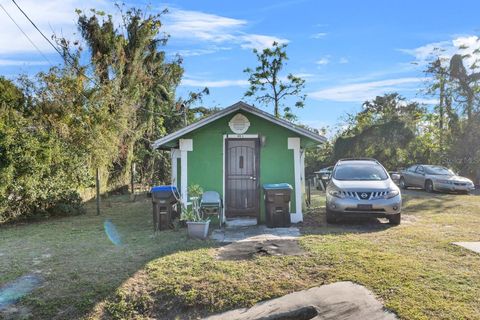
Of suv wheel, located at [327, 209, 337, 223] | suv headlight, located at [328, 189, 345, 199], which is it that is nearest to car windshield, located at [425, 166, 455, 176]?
suv wheel, located at [327, 209, 337, 223]

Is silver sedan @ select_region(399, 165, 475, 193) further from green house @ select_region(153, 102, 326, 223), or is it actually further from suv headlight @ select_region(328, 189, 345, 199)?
suv headlight @ select_region(328, 189, 345, 199)

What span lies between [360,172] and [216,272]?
6.06 metres

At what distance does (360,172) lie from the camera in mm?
10703

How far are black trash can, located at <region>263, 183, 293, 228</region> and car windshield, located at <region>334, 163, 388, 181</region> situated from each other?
→ 5.55 feet

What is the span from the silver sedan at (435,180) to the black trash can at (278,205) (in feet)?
37.7

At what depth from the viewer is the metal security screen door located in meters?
10.8

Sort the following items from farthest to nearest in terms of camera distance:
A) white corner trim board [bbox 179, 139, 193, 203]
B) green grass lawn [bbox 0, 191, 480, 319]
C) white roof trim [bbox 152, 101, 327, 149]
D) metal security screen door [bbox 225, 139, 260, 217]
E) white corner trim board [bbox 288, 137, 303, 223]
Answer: metal security screen door [bbox 225, 139, 260, 217]
white corner trim board [bbox 288, 137, 303, 223]
white corner trim board [bbox 179, 139, 193, 203]
white roof trim [bbox 152, 101, 327, 149]
green grass lawn [bbox 0, 191, 480, 319]

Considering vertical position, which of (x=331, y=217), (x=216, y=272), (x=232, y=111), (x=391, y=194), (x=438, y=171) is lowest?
(x=216, y=272)

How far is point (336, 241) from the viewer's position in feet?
25.5

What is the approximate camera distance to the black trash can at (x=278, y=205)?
32.0 ft

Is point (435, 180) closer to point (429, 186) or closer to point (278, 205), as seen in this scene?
point (429, 186)

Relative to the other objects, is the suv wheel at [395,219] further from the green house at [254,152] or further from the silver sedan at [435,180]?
the silver sedan at [435,180]

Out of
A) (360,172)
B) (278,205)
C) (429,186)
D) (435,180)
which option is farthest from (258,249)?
(429,186)

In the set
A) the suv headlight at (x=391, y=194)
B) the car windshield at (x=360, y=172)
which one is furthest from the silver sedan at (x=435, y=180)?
the suv headlight at (x=391, y=194)
